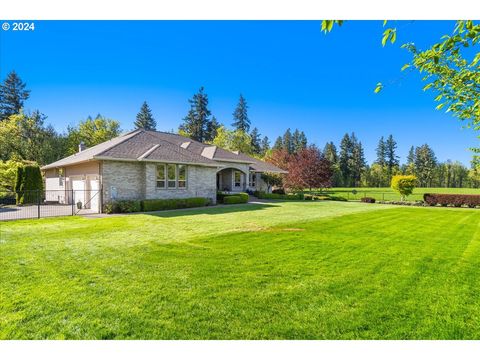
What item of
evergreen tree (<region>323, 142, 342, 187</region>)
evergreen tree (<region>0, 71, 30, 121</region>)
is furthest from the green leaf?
evergreen tree (<region>323, 142, 342, 187</region>)

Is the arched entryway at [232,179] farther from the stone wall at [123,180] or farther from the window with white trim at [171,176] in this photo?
the stone wall at [123,180]

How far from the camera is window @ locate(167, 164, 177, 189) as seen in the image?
1780 centimetres

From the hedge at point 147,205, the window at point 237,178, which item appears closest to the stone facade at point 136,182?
the hedge at point 147,205

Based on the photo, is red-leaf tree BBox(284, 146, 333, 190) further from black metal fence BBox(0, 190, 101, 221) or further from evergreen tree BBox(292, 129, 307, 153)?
evergreen tree BBox(292, 129, 307, 153)

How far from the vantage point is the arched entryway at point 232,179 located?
2692 cm

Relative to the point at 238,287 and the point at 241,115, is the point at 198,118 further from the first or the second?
the point at 238,287

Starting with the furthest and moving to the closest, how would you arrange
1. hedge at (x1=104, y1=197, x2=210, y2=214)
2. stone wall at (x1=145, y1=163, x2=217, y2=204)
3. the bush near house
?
the bush near house < stone wall at (x1=145, y1=163, x2=217, y2=204) < hedge at (x1=104, y1=197, x2=210, y2=214)

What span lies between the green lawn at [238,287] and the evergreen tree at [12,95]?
4598 centimetres

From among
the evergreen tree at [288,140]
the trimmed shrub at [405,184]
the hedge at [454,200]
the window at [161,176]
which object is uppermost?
the evergreen tree at [288,140]

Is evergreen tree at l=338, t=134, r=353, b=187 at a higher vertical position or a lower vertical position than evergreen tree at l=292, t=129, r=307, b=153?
lower

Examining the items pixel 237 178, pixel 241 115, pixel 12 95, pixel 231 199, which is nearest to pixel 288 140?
pixel 241 115

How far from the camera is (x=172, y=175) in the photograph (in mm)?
17984

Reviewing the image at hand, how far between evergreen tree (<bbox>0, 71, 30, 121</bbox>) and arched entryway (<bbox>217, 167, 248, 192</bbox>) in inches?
1445

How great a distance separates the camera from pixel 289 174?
111 feet
